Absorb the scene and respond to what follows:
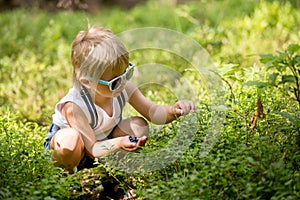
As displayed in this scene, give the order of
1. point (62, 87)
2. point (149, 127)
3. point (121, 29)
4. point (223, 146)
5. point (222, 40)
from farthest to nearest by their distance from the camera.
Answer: point (121, 29), point (222, 40), point (62, 87), point (149, 127), point (223, 146)

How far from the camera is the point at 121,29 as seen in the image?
6.53 meters

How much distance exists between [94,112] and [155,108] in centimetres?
41

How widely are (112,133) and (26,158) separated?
2.08 ft

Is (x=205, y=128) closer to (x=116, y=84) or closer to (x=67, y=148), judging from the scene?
(x=116, y=84)

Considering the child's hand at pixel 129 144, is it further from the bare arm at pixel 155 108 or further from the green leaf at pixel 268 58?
the green leaf at pixel 268 58

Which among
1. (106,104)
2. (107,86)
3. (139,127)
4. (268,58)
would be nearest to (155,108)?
(139,127)

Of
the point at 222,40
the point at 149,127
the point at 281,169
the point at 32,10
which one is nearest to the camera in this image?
the point at 281,169

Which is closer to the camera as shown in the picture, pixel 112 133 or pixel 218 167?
pixel 218 167

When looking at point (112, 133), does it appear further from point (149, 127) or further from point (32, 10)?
point (32, 10)

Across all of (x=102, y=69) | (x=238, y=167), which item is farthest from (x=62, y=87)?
(x=238, y=167)

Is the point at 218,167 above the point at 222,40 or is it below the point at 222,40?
below

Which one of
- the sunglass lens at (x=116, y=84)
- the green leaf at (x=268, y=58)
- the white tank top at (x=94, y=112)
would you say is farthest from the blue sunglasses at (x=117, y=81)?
the green leaf at (x=268, y=58)

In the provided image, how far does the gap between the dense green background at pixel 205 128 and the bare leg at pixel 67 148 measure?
0.10 m

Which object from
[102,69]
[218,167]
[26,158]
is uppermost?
[102,69]
